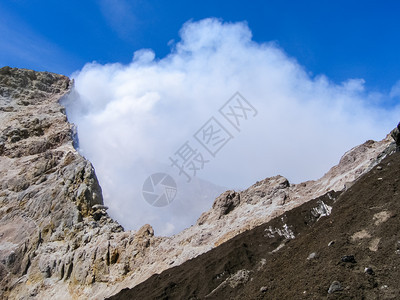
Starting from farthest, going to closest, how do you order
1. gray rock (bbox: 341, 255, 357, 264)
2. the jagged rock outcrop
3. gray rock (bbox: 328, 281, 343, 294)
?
the jagged rock outcrop < gray rock (bbox: 341, 255, 357, 264) < gray rock (bbox: 328, 281, 343, 294)

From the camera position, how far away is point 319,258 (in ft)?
59.9

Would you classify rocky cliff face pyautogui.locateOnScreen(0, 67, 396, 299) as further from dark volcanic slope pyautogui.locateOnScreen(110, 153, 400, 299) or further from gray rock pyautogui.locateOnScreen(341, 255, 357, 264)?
gray rock pyautogui.locateOnScreen(341, 255, 357, 264)

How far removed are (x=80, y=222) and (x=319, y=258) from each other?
1818 inches

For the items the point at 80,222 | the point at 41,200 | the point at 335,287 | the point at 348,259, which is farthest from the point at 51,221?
the point at 335,287

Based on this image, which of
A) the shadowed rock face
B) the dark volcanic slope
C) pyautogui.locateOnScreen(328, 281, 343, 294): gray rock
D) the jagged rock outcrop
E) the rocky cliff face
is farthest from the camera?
the shadowed rock face

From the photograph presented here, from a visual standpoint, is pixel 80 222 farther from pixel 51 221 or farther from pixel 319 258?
pixel 319 258

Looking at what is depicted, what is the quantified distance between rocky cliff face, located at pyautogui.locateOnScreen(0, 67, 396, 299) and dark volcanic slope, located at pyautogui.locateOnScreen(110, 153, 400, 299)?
6.28m

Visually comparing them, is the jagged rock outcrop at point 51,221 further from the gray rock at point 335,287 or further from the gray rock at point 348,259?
the gray rock at point 335,287

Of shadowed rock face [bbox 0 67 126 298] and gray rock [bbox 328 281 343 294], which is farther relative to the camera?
shadowed rock face [bbox 0 67 126 298]

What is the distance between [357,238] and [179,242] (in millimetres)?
29974

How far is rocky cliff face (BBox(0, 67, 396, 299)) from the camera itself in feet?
135

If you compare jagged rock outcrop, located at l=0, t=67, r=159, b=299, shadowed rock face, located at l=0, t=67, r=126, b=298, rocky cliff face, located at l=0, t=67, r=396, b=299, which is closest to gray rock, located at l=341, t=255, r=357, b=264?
rocky cliff face, located at l=0, t=67, r=396, b=299

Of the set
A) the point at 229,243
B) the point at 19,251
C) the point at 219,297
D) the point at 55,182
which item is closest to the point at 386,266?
the point at 219,297

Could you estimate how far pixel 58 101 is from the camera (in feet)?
334
